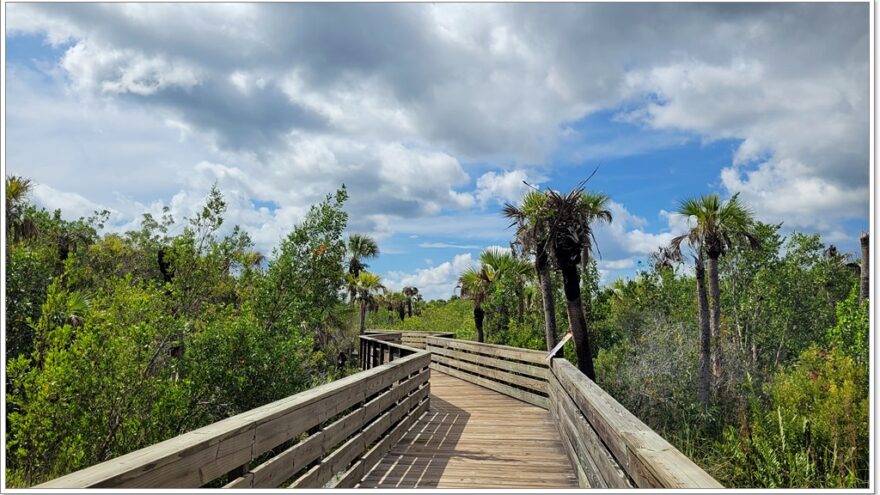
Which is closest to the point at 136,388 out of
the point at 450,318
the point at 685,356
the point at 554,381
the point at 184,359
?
the point at 184,359

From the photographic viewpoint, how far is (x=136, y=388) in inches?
271

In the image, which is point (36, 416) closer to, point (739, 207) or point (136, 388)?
point (136, 388)

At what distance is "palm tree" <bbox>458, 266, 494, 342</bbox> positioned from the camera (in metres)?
25.9

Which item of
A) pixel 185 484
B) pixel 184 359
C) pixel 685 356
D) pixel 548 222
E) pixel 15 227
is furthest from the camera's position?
pixel 685 356

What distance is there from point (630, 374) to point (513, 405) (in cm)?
657

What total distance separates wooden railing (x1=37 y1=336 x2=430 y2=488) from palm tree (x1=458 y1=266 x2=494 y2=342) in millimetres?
17466

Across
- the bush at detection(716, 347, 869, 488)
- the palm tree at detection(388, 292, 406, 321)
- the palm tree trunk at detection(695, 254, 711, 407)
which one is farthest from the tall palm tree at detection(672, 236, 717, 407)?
the palm tree at detection(388, 292, 406, 321)

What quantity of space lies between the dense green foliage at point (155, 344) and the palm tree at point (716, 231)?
12.0 metres

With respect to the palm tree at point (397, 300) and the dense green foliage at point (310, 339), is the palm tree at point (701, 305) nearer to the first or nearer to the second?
the dense green foliage at point (310, 339)

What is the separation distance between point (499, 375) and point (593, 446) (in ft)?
25.5

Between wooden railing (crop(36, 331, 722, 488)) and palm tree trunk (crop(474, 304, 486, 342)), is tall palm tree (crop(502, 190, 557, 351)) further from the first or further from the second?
palm tree trunk (crop(474, 304, 486, 342))

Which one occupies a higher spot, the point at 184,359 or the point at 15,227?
the point at 15,227

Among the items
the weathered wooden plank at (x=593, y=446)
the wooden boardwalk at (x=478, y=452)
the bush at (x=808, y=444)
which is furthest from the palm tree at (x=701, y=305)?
the weathered wooden plank at (x=593, y=446)

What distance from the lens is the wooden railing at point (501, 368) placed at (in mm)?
10484
